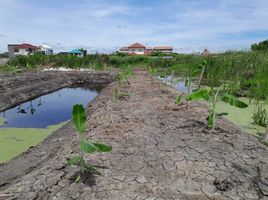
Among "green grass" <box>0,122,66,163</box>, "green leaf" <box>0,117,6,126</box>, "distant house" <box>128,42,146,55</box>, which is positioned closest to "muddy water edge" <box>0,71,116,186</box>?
"green grass" <box>0,122,66,163</box>

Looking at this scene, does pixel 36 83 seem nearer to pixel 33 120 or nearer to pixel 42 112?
pixel 42 112

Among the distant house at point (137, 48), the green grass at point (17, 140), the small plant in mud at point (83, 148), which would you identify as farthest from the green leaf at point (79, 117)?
the distant house at point (137, 48)

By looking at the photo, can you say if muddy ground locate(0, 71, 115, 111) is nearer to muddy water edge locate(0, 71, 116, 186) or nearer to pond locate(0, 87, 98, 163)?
muddy water edge locate(0, 71, 116, 186)

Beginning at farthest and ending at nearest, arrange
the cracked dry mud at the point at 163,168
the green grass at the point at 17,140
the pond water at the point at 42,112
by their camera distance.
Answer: the pond water at the point at 42,112 → the green grass at the point at 17,140 → the cracked dry mud at the point at 163,168

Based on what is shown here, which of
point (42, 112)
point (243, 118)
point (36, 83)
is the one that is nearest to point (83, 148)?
point (243, 118)

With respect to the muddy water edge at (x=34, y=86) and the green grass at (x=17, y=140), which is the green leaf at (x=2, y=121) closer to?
the muddy water edge at (x=34, y=86)

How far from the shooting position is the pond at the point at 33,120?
5489mm

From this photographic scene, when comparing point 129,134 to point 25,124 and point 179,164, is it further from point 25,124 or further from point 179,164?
point 25,124

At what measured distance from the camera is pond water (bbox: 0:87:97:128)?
7828 millimetres

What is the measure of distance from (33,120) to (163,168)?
6078 mm

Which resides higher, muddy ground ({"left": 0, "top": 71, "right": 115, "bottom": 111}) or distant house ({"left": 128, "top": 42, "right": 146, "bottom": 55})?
distant house ({"left": 128, "top": 42, "right": 146, "bottom": 55})

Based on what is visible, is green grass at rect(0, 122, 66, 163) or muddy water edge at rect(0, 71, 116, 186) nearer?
muddy water edge at rect(0, 71, 116, 186)

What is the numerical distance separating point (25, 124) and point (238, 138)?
5565 millimetres

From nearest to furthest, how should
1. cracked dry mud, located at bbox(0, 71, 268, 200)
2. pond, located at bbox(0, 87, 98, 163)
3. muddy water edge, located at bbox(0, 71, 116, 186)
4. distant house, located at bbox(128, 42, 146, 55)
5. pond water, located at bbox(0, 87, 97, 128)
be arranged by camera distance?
cracked dry mud, located at bbox(0, 71, 268, 200) → muddy water edge, located at bbox(0, 71, 116, 186) → pond, located at bbox(0, 87, 98, 163) → pond water, located at bbox(0, 87, 97, 128) → distant house, located at bbox(128, 42, 146, 55)
